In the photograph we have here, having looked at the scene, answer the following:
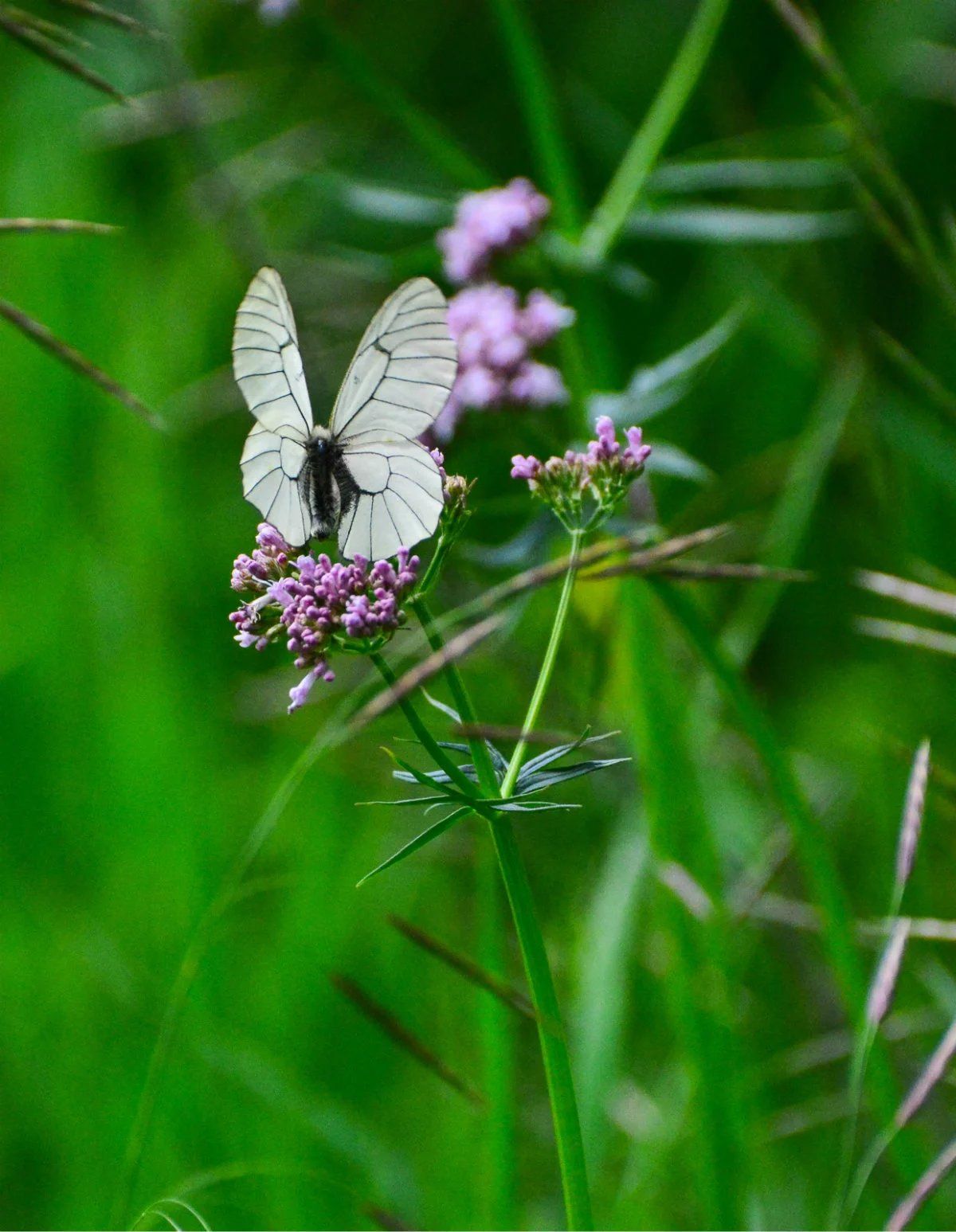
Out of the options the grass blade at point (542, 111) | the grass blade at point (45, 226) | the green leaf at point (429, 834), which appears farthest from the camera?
the grass blade at point (542, 111)

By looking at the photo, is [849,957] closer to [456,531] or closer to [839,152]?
[456,531]

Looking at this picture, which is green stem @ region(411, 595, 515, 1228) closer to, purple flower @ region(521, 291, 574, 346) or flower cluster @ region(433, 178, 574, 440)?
flower cluster @ region(433, 178, 574, 440)

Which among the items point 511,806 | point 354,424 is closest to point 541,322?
point 354,424

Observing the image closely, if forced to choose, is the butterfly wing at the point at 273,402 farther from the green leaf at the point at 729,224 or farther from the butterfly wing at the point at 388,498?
the green leaf at the point at 729,224

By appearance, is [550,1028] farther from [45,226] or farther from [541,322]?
[541,322]

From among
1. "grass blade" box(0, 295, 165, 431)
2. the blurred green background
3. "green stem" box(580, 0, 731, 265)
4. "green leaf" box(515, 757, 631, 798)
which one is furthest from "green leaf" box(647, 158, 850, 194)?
"green leaf" box(515, 757, 631, 798)

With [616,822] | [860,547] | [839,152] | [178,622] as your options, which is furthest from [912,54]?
[178,622]

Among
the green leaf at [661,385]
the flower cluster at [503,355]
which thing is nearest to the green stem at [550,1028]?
the green leaf at [661,385]

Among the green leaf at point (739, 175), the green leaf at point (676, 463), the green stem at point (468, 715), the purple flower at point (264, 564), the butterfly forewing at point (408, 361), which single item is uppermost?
the green leaf at point (739, 175)
